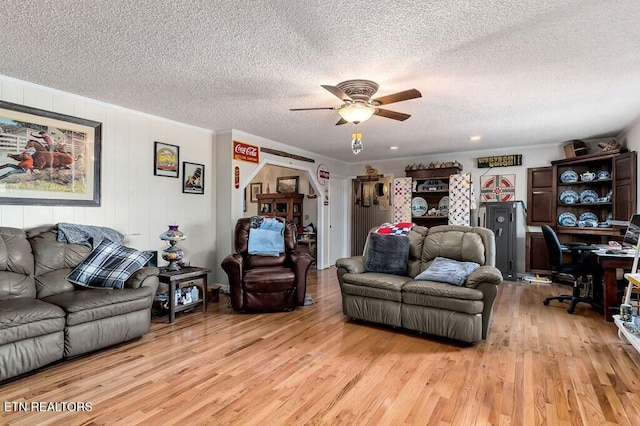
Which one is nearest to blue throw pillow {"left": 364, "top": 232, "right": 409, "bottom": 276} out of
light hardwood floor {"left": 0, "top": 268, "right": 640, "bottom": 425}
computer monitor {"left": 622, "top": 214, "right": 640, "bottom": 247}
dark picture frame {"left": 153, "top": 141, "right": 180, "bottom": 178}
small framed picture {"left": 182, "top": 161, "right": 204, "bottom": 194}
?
light hardwood floor {"left": 0, "top": 268, "right": 640, "bottom": 425}

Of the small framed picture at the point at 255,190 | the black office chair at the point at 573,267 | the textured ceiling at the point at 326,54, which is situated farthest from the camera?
the small framed picture at the point at 255,190

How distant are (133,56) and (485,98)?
10.6 feet

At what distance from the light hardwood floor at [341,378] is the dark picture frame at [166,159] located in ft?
6.27

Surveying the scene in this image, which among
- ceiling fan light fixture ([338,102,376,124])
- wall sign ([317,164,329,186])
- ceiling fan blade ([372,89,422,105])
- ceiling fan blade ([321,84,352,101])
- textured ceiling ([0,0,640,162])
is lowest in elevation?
wall sign ([317,164,329,186])

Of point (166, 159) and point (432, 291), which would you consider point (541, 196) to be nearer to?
point (432, 291)

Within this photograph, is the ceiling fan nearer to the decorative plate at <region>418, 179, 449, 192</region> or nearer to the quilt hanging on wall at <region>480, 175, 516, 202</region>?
the decorative plate at <region>418, 179, 449, 192</region>

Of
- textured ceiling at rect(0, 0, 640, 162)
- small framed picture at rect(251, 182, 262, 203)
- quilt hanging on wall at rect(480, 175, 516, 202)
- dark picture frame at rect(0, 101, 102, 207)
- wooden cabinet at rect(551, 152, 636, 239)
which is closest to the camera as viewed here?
textured ceiling at rect(0, 0, 640, 162)

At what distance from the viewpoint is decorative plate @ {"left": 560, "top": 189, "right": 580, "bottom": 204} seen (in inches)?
220

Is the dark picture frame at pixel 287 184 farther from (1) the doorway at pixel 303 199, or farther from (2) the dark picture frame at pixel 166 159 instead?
(2) the dark picture frame at pixel 166 159

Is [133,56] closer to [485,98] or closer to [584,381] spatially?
[485,98]

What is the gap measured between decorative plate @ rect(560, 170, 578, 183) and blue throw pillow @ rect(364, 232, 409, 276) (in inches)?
142

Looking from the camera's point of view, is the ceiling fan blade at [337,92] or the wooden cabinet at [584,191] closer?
the ceiling fan blade at [337,92]

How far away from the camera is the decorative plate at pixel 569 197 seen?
18.4ft

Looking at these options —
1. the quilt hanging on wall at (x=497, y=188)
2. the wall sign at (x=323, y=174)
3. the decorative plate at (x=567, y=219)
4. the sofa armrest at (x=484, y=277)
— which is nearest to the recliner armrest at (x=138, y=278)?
the sofa armrest at (x=484, y=277)
